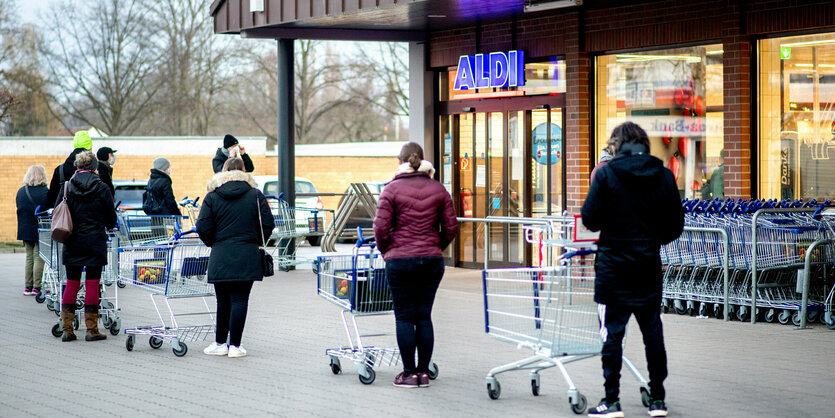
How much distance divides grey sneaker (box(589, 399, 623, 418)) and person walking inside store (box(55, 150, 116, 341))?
5.53m

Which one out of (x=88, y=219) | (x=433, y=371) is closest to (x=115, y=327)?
(x=88, y=219)

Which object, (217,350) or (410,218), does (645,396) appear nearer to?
(410,218)

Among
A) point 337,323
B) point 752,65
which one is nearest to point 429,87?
point 752,65

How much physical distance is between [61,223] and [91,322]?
105 cm

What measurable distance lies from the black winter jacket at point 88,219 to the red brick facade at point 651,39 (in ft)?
24.0

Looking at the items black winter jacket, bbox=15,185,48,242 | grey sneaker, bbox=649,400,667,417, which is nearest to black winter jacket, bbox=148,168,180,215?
black winter jacket, bbox=15,185,48,242

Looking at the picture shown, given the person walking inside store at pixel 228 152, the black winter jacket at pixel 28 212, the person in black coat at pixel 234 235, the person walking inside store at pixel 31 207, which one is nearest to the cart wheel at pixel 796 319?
the person in black coat at pixel 234 235

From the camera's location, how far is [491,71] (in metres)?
17.0

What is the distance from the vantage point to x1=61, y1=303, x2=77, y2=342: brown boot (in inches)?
415

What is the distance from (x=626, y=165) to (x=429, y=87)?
38.7ft

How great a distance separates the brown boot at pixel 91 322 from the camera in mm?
10516

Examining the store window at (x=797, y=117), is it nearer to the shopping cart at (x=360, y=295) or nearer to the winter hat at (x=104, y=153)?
the shopping cart at (x=360, y=295)

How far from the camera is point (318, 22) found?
16.6 metres

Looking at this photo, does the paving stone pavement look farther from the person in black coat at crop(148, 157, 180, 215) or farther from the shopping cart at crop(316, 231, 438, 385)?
the person in black coat at crop(148, 157, 180, 215)
